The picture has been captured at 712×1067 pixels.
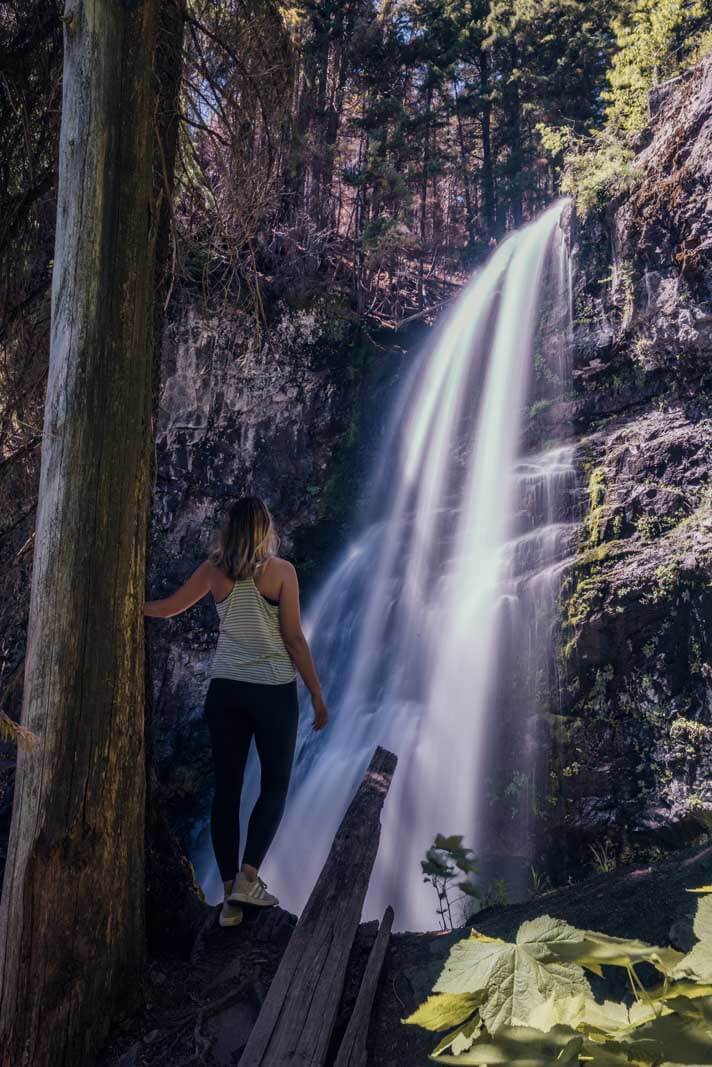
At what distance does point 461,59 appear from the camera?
18703 millimetres

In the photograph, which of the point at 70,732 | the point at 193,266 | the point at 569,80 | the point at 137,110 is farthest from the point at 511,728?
the point at 569,80

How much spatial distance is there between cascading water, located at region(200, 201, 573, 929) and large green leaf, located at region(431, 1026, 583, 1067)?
19.2ft

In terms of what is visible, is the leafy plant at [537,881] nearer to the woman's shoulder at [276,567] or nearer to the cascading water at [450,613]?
the cascading water at [450,613]

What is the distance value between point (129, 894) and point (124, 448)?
1.53m

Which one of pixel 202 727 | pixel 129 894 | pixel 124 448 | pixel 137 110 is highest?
pixel 137 110

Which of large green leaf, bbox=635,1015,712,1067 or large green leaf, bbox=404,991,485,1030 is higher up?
large green leaf, bbox=635,1015,712,1067

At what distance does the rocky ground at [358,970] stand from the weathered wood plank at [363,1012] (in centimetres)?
6

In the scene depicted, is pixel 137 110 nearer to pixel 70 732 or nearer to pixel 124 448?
pixel 124 448

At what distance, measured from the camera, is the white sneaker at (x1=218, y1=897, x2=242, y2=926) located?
9.93 ft

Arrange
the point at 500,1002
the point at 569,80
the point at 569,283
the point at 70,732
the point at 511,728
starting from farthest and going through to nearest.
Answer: the point at 569,80 → the point at 569,283 → the point at 511,728 → the point at 70,732 → the point at 500,1002

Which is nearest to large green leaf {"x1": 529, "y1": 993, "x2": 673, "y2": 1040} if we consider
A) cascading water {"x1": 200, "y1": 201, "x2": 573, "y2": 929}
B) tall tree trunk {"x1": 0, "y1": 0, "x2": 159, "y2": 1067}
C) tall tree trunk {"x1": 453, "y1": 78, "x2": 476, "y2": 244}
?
tall tree trunk {"x1": 0, "y1": 0, "x2": 159, "y2": 1067}

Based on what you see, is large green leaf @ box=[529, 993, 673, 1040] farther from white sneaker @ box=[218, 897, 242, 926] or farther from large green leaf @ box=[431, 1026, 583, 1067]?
white sneaker @ box=[218, 897, 242, 926]

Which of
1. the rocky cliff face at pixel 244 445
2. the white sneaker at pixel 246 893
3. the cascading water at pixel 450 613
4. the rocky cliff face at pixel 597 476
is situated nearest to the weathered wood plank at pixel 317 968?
the white sneaker at pixel 246 893

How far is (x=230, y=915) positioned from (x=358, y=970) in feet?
2.07
